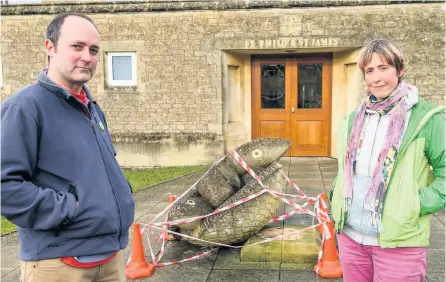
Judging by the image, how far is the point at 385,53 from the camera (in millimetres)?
2615

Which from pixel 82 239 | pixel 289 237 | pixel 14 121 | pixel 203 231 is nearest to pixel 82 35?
pixel 14 121

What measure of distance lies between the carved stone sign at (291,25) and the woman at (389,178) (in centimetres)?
897

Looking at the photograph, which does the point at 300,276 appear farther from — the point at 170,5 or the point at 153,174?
the point at 170,5

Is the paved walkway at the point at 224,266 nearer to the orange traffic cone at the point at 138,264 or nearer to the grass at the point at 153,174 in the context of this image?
the orange traffic cone at the point at 138,264

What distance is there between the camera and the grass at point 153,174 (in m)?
10.1

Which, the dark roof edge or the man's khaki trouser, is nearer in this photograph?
the man's khaki trouser

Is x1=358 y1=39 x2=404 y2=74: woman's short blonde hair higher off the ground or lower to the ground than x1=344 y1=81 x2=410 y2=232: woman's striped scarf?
higher

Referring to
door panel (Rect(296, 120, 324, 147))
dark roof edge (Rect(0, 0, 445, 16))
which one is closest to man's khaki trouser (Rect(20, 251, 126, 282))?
dark roof edge (Rect(0, 0, 445, 16))

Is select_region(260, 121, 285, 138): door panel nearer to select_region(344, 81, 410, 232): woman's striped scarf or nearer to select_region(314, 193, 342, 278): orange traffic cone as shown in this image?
select_region(314, 193, 342, 278): orange traffic cone

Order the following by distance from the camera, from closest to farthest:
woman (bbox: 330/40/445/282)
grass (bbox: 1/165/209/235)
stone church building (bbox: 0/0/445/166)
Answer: woman (bbox: 330/40/445/282)
grass (bbox: 1/165/209/235)
stone church building (bbox: 0/0/445/166)

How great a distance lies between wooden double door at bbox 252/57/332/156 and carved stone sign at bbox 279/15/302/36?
1.33m

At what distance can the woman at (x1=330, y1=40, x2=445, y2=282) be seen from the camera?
8.33 feet

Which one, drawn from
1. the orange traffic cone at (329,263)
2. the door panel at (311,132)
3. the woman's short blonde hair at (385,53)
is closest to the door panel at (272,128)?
the door panel at (311,132)

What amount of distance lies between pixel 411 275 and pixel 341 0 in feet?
32.1
